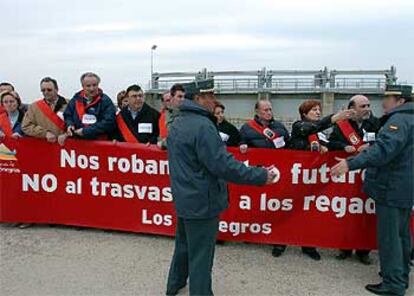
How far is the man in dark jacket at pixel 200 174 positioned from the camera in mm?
3260

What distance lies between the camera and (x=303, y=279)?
167 inches

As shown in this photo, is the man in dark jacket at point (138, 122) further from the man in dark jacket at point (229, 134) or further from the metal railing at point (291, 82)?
the metal railing at point (291, 82)

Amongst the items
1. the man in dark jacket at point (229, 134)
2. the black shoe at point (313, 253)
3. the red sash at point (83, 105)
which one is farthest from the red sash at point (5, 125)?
the black shoe at point (313, 253)

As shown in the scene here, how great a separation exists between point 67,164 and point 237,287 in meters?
2.64

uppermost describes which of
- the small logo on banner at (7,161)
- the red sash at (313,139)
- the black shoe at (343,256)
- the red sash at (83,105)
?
the red sash at (83,105)

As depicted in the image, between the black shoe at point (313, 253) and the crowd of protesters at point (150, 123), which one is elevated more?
the crowd of protesters at point (150, 123)

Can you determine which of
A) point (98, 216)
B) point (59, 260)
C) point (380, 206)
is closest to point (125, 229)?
point (98, 216)

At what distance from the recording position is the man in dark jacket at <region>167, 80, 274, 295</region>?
10.7 ft

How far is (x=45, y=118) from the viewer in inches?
219

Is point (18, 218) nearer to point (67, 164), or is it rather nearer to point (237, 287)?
point (67, 164)

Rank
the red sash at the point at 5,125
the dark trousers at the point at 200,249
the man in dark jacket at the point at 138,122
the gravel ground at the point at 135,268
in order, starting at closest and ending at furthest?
the dark trousers at the point at 200,249, the gravel ground at the point at 135,268, the man in dark jacket at the point at 138,122, the red sash at the point at 5,125

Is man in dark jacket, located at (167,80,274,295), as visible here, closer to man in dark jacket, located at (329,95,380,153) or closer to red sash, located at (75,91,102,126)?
man in dark jacket, located at (329,95,380,153)

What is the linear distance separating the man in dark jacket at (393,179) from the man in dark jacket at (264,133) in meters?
1.25

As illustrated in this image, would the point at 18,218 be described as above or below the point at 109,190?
below
